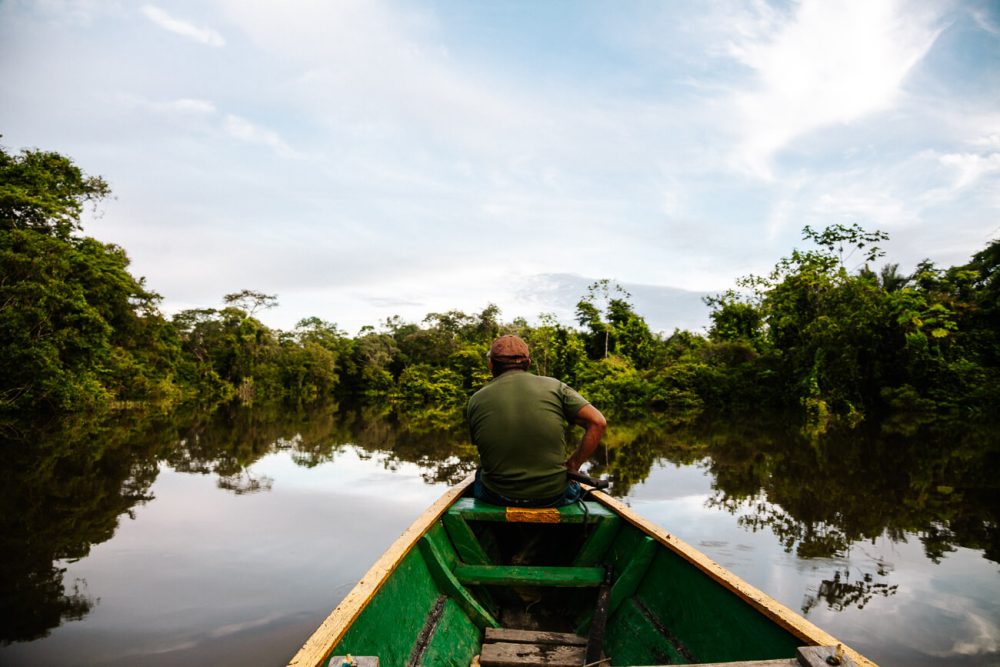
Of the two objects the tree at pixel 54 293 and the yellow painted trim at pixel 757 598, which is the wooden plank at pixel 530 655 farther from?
the tree at pixel 54 293

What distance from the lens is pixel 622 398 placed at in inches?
935

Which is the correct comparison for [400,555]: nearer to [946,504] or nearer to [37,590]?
[37,590]

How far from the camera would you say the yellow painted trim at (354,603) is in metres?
1.35

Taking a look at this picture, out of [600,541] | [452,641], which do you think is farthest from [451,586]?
[600,541]

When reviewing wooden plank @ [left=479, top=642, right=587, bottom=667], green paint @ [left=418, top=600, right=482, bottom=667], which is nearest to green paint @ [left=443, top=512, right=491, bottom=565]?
Result: green paint @ [left=418, top=600, right=482, bottom=667]

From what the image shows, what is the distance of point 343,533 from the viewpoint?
5543mm

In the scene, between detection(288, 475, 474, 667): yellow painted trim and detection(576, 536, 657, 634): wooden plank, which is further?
detection(576, 536, 657, 634): wooden plank

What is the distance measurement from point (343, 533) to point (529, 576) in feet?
11.4

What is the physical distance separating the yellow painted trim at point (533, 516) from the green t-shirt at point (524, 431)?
3.2 inches

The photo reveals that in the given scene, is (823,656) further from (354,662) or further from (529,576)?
(529,576)

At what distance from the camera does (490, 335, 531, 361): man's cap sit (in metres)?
3.21

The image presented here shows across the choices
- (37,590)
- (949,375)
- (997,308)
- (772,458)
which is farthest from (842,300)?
(37,590)

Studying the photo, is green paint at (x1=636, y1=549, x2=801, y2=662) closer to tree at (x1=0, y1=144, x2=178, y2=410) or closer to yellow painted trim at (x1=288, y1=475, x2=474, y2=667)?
yellow painted trim at (x1=288, y1=475, x2=474, y2=667)

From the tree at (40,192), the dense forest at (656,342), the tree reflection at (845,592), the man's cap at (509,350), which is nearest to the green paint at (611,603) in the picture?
the man's cap at (509,350)
